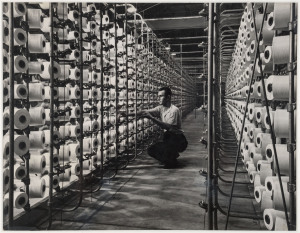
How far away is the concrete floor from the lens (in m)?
3.08

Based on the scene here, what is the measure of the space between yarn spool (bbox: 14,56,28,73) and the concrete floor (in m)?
1.47

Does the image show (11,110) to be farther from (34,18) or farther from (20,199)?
(34,18)

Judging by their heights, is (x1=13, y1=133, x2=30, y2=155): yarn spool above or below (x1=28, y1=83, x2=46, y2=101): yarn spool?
below

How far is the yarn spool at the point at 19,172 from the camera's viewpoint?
2.83 metres

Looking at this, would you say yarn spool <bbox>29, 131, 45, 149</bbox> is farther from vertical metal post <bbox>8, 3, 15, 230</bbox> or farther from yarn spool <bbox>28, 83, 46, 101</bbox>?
vertical metal post <bbox>8, 3, 15, 230</bbox>

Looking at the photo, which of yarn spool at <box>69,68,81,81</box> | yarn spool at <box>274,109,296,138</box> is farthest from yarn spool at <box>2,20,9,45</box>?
yarn spool at <box>274,109,296,138</box>

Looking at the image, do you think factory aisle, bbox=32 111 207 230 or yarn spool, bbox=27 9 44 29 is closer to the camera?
yarn spool, bbox=27 9 44 29

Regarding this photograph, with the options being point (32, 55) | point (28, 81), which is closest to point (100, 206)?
point (28, 81)

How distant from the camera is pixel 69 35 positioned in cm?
379

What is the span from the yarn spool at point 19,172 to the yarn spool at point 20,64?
0.92m

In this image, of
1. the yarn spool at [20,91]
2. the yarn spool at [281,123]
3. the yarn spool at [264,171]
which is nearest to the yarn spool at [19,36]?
the yarn spool at [20,91]

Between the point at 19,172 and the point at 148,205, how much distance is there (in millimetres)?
1560

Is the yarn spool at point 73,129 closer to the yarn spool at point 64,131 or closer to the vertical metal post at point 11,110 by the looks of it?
the yarn spool at point 64,131

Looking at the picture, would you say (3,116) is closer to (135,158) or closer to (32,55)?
(32,55)
